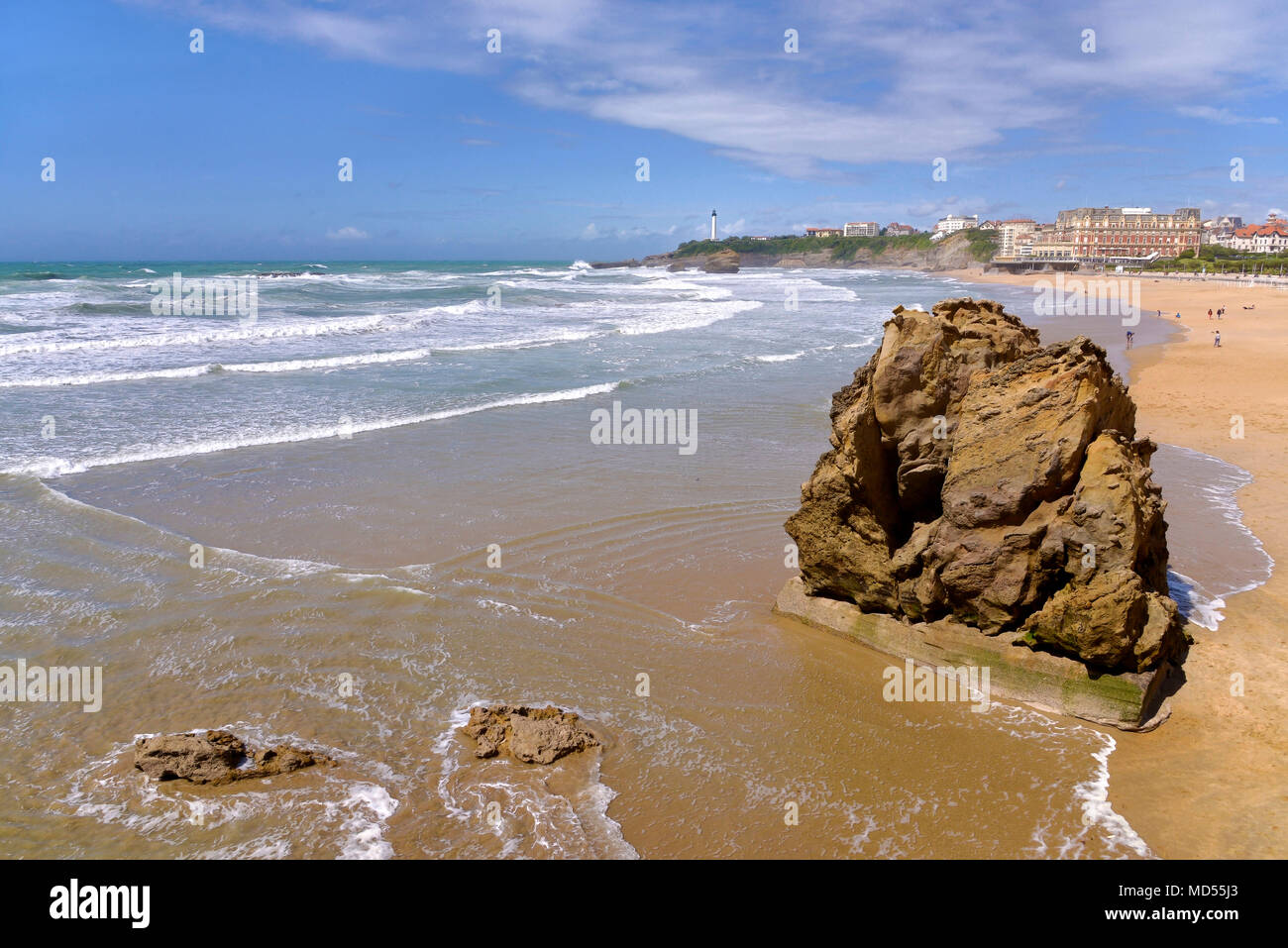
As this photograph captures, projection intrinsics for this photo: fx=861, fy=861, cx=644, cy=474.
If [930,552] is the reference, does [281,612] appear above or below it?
below

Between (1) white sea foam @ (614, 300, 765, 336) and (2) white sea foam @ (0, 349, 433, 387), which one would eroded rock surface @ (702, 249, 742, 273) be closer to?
(1) white sea foam @ (614, 300, 765, 336)

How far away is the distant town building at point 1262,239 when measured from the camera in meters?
153

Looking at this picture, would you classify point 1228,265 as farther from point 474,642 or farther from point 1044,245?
point 474,642

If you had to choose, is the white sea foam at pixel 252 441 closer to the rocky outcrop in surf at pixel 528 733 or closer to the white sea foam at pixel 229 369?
the white sea foam at pixel 229 369

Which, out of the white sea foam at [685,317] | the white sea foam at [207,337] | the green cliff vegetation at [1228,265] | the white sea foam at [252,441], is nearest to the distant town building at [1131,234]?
the green cliff vegetation at [1228,265]

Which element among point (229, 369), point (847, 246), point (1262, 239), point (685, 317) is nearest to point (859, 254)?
point (847, 246)

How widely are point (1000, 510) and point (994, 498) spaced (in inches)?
4.1

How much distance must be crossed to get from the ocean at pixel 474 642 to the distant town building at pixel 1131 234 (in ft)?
489

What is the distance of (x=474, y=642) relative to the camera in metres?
7.64

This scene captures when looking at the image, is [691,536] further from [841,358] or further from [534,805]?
[841,358]
